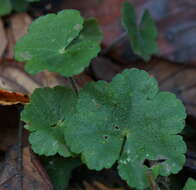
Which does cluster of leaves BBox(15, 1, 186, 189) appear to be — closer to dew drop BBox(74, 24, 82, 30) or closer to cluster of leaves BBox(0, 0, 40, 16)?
dew drop BBox(74, 24, 82, 30)

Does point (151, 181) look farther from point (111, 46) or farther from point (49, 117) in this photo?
point (111, 46)

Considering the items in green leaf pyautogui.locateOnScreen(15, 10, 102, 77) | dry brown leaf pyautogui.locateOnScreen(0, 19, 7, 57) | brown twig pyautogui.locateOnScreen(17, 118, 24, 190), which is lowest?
brown twig pyautogui.locateOnScreen(17, 118, 24, 190)

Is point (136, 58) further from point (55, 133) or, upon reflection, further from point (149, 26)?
point (55, 133)

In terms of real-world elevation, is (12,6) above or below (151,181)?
above

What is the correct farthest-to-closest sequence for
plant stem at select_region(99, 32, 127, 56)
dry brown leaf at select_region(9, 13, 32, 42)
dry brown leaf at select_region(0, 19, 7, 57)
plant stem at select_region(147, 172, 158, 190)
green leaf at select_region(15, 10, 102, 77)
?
plant stem at select_region(99, 32, 127, 56), dry brown leaf at select_region(9, 13, 32, 42), dry brown leaf at select_region(0, 19, 7, 57), green leaf at select_region(15, 10, 102, 77), plant stem at select_region(147, 172, 158, 190)

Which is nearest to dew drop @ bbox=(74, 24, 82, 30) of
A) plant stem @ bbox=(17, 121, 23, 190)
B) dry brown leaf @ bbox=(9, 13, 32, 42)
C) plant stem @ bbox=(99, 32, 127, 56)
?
plant stem @ bbox=(17, 121, 23, 190)

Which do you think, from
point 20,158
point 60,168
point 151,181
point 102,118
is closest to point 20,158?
point 20,158

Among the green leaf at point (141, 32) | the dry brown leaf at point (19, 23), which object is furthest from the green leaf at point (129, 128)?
the dry brown leaf at point (19, 23)
